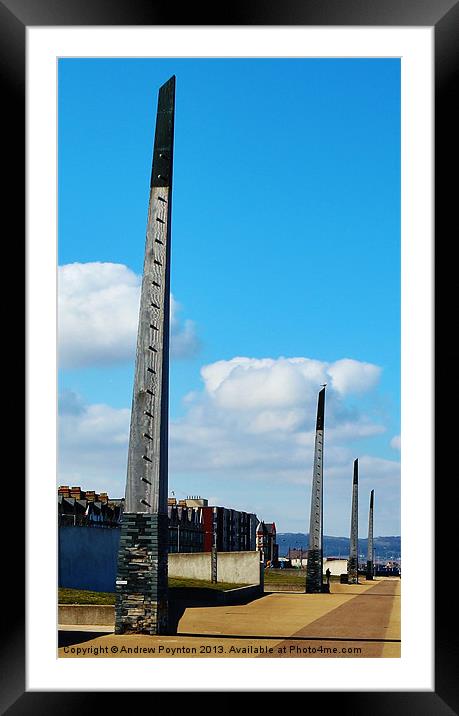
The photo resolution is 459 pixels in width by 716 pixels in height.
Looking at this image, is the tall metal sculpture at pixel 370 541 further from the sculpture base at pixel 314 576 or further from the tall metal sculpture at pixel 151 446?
the tall metal sculpture at pixel 151 446

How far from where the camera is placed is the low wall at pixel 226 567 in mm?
31703

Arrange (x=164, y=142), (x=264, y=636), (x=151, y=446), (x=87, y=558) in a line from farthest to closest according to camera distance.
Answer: (x=87, y=558), (x=264, y=636), (x=164, y=142), (x=151, y=446)

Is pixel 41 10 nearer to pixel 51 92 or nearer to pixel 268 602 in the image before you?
pixel 51 92

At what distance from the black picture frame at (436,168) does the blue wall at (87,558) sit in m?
14.7

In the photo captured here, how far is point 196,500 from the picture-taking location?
79500mm

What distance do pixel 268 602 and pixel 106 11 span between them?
19.5 meters

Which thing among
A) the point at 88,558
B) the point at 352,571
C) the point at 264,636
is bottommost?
the point at 352,571

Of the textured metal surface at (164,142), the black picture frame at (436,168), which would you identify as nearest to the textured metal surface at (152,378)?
the textured metal surface at (164,142)

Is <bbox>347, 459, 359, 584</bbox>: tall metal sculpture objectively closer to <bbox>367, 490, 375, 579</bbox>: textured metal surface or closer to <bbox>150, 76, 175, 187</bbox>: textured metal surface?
<bbox>367, 490, 375, 579</bbox>: textured metal surface

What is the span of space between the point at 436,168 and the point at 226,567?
79.4 feet

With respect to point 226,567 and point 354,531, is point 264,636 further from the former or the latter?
point 354,531

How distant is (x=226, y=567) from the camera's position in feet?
106

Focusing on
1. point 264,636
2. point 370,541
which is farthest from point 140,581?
point 370,541

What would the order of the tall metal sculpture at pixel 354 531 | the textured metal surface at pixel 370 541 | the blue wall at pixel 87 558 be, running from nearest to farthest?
the blue wall at pixel 87 558, the tall metal sculpture at pixel 354 531, the textured metal surface at pixel 370 541
